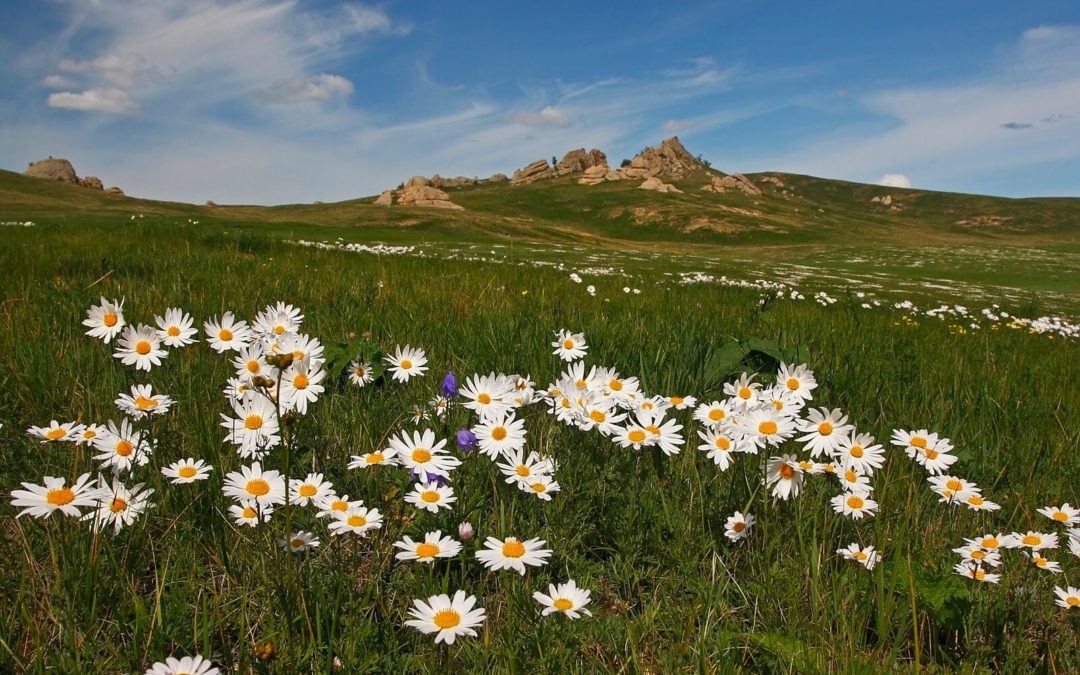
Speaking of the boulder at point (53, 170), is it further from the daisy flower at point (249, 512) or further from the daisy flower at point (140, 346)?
the daisy flower at point (249, 512)

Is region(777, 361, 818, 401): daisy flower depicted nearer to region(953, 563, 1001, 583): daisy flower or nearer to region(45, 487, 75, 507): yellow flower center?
region(953, 563, 1001, 583): daisy flower

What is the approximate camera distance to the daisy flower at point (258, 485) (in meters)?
1.76

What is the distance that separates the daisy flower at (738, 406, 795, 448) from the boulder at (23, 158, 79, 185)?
610 ft

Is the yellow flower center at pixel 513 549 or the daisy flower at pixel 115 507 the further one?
the daisy flower at pixel 115 507

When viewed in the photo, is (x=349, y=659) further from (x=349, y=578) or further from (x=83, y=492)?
(x=83, y=492)

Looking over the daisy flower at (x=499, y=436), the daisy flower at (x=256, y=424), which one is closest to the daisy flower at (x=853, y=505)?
the daisy flower at (x=499, y=436)

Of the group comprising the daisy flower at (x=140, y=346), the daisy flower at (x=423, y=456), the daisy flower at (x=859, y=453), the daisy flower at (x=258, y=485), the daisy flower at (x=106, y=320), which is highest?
the daisy flower at (x=106, y=320)

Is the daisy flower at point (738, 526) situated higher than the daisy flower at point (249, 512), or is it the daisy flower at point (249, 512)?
the daisy flower at point (249, 512)

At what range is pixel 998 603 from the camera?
1.81 meters

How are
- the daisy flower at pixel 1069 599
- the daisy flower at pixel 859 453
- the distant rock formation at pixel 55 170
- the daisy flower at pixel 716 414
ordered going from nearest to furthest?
the daisy flower at pixel 1069 599 → the daisy flower at pixel 859 453 → the daisy flower at pixel 716 414 → the distant rock formation at pixel 55 170

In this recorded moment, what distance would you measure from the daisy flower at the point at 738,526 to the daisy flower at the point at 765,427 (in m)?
0.26

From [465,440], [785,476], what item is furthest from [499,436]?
[785,476]

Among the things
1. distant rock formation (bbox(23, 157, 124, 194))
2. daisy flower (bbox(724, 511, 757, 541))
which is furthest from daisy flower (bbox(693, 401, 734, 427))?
distant rock formation (bbox(23, 157, 124, 194))

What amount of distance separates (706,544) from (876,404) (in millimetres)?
2413
